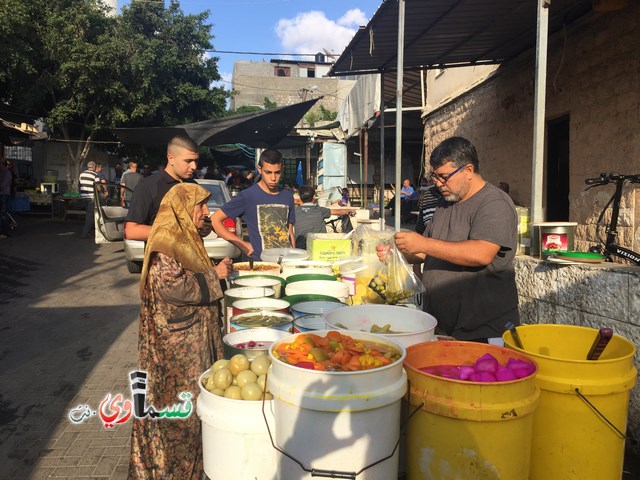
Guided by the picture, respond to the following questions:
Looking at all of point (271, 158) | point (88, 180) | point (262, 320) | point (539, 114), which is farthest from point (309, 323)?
point (88, 180)

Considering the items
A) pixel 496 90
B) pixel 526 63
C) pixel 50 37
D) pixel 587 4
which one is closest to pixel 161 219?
pixel 587 4

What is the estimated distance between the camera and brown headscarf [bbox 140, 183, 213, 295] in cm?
264

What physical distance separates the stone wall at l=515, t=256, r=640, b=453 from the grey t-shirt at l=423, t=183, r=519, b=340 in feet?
4.11

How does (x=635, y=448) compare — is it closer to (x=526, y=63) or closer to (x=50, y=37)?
(x=526, y=63)

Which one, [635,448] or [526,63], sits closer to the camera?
[635,448]

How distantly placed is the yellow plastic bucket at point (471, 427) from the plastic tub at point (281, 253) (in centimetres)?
263

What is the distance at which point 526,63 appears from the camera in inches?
326

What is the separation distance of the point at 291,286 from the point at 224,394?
1.35 m

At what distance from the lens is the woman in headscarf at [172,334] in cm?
266

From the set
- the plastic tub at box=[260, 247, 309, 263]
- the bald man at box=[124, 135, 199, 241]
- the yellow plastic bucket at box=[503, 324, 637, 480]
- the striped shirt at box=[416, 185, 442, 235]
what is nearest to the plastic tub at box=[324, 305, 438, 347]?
the yellow plastic bucket at box=[503, 324, 637, 480]

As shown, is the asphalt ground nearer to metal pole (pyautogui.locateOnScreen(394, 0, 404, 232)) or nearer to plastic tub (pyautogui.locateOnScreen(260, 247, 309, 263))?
plastic tub (pyautogui.locateOnScreen(260, 247, 309, 263))

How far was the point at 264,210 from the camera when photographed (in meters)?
4.54

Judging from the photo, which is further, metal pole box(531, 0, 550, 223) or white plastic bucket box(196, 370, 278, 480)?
metal pole box(531, 0, 550, 223)

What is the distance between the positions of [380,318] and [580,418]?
977 millimetres
